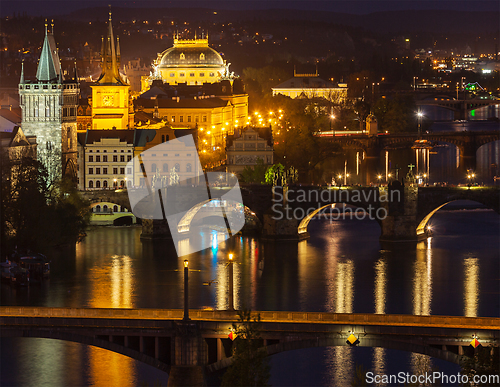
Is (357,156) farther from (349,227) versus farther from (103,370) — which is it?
(103,370)

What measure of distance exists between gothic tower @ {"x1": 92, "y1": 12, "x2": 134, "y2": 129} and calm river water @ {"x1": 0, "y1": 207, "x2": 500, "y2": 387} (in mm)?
17465

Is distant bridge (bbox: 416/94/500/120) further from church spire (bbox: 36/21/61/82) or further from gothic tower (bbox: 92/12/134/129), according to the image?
church spire (bbox: 36/21/61/82)

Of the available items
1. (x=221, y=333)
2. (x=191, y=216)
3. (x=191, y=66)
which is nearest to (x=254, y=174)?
(x=191, y=216)

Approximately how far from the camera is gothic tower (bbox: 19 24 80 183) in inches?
2825

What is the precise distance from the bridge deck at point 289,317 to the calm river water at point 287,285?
392cm

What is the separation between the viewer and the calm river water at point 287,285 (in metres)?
40.3

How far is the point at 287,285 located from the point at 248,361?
20206mm

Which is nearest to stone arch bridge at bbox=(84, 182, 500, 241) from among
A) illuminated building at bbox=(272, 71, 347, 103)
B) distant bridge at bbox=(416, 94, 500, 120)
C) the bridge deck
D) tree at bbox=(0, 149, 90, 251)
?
tree at bbox=(0, 149, 90, 251)

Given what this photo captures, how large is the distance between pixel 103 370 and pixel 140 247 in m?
21.7

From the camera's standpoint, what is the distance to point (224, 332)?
33969mm

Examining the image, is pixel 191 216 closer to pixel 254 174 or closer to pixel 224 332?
pixel 254 174

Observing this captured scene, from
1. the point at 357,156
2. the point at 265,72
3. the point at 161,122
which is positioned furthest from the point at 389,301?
the point at 265,72

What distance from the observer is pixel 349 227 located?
219 ft

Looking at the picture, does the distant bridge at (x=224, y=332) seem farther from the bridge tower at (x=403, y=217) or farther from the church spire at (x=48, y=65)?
the church spire at (x=48, y=65)
